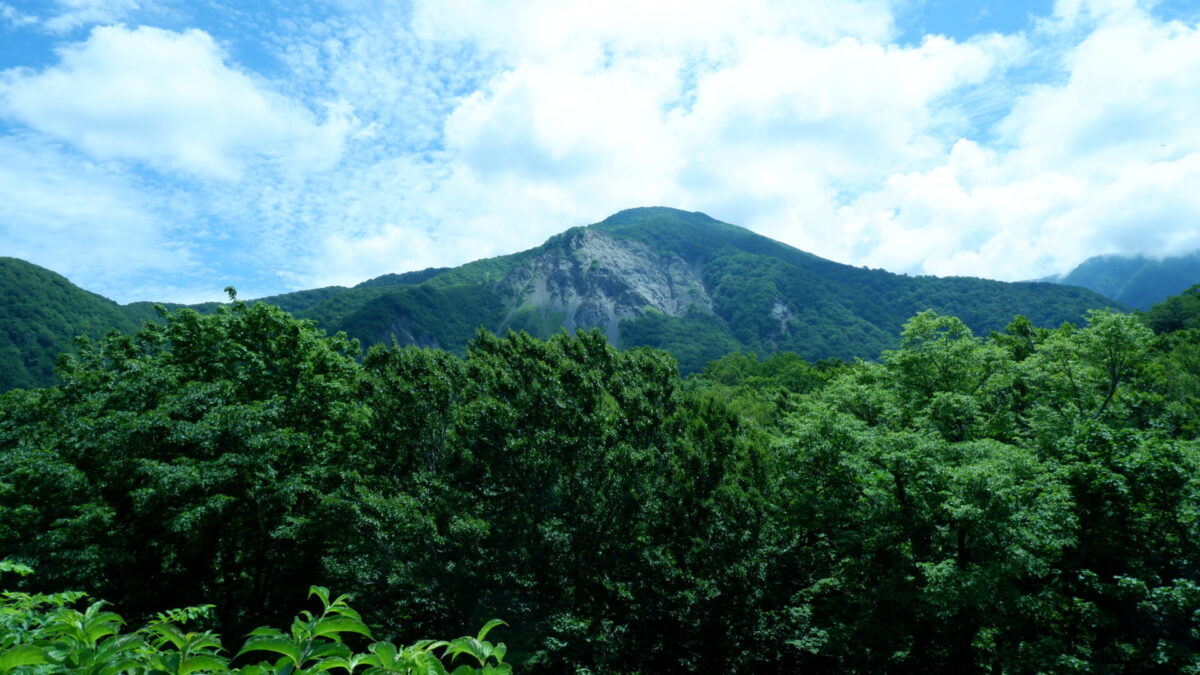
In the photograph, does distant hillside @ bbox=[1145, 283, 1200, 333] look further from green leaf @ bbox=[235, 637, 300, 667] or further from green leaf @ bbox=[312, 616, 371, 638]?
green leaf @ bbox=[235, 637, 300, 667]

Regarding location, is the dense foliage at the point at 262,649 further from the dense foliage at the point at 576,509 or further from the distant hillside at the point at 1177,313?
the distant hillside at the point at 1177,313

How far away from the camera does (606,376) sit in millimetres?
19516

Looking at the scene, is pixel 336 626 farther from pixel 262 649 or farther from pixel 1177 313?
pixel 1177 313

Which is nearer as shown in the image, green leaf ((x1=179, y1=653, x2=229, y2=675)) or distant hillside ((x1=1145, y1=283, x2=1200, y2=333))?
green leaf ((x1=179, y1=653, x2=229, y2=675))

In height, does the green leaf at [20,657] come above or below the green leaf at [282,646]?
below

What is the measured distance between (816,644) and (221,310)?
24128 millimetres

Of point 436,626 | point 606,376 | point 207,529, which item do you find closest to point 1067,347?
point 606,376

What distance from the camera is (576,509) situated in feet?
58.8

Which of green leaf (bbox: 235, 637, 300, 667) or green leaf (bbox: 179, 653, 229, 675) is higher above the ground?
green leaf (bbox: 235, 637, 300, 667)

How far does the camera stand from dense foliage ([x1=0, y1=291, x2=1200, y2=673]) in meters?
14.8

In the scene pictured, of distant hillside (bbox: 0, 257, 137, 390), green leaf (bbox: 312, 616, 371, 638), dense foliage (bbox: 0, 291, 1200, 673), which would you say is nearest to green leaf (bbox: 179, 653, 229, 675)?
green leaf (bbox: 312, 616, 371, 638)

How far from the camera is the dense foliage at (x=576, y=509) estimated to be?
14758 mm

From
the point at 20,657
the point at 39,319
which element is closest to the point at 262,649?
the point at 20,657

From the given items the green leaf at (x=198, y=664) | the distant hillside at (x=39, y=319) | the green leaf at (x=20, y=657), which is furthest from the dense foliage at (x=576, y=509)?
the distant hillside at (x=39, y=319)
